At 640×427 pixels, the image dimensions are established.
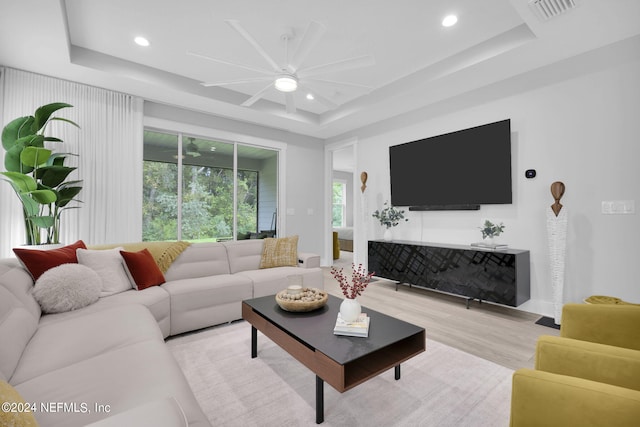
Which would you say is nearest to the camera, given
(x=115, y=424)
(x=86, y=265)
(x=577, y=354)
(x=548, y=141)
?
(x=115, y=424)

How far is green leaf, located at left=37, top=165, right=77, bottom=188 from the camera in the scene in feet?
9.39

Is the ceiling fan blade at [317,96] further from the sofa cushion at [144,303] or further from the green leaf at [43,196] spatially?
the green leaf at [43,196]

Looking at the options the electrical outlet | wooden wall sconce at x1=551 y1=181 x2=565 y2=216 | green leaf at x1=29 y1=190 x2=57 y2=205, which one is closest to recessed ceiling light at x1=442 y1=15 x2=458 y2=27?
wooden wall sconce at x1=551 y1=181 x2=565 y2=216

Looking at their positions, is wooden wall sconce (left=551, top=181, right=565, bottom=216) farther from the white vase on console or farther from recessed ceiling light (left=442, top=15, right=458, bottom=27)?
the white vase on console

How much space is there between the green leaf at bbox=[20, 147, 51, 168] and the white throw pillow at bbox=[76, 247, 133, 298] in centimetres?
108

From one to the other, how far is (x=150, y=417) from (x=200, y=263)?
2502 mm

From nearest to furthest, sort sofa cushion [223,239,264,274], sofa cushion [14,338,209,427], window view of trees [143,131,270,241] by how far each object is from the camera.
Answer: sofa cushion [14,338,209,427] → sofa cushion [223,239,264,274] → window view of trees [143,131,270,241]

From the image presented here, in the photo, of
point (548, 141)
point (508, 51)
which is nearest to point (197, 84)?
point (508, 51)

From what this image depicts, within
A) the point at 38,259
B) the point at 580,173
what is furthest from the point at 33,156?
the point at 580,173

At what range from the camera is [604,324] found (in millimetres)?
1406

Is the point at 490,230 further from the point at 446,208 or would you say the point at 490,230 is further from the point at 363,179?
the point at 363,179

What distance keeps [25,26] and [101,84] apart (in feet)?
3.72

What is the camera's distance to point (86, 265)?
2334 millimetres

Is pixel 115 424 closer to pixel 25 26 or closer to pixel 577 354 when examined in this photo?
pixel 577 354
